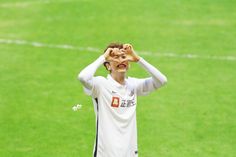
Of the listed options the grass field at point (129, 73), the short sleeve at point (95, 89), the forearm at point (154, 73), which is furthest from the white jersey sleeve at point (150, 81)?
the grass field at point (129, 73)

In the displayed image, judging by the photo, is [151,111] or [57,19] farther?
[57,19]

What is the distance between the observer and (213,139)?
14344 millimetres

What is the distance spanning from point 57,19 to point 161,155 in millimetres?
10578

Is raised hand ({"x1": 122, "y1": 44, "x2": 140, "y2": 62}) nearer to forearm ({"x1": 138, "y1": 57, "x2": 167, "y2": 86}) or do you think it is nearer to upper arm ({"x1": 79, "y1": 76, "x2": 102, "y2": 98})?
forearm ({"x1": 138, "y1": 57, "x2": 167, "y2": 86})

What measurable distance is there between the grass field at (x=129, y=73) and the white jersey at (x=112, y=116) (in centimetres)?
406

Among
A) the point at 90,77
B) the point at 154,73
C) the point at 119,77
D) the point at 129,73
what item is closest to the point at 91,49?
the point at 129,73

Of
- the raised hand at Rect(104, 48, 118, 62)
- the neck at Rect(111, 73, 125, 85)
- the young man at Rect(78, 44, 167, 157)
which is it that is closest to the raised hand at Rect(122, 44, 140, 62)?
the young man at Rect(78, 44, 167, 157)

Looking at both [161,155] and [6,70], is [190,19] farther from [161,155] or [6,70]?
[161,155]

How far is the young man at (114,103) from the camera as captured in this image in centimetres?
952

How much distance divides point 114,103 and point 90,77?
48cm

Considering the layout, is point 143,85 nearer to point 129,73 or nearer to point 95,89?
point 95,89

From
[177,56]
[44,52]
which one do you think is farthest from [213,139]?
[44,52]

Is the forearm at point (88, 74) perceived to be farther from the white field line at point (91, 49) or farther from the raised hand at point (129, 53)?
the white field line at point (91, 49)

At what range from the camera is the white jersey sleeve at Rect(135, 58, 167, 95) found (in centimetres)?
993
